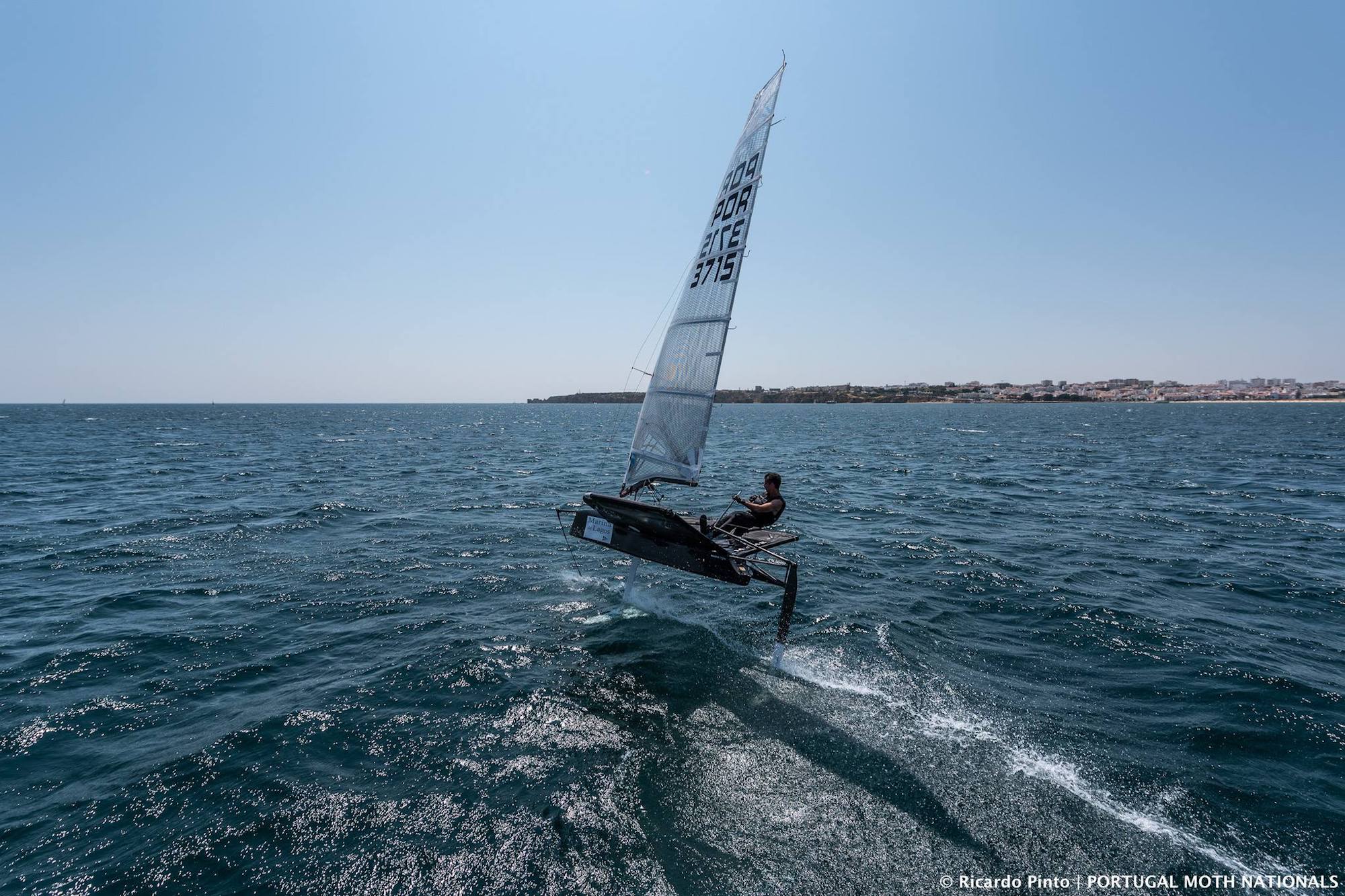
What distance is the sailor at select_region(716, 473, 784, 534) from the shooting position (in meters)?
11.2

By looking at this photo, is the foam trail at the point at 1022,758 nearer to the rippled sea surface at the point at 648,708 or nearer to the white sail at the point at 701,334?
the rippled sea surface at the point at 648,708

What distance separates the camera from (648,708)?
31.4 feet

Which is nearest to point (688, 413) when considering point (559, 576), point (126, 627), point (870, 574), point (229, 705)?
point (559, 576)

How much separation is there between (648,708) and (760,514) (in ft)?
13.8

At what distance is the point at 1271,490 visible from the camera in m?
30.1

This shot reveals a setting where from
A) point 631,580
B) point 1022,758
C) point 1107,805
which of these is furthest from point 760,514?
point 1107,805

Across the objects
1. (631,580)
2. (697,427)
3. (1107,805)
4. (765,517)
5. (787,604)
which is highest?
(697,427)

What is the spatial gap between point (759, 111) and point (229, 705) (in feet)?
51.8

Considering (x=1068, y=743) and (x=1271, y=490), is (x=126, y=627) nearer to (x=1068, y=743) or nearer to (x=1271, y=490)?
(x=1068, y=743)

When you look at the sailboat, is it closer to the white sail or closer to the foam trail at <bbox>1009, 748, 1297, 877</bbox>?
the white sail

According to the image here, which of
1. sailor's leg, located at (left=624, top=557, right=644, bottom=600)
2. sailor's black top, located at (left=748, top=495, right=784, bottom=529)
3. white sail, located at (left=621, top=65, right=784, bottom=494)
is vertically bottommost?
sailor's leg, located at (left=624, top=557, right=644, bottom=600)

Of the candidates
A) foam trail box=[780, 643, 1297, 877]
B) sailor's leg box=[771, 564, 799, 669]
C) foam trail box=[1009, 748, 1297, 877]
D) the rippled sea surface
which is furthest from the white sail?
foam trail box=[1009, 748, 1297, 877]

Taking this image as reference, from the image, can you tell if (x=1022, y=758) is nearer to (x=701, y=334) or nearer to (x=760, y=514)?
(x=760, y=514)

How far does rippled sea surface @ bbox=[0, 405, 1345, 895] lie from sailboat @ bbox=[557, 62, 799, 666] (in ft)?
8.00
